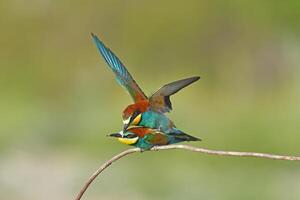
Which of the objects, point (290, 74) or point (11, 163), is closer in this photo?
point (11, 163)

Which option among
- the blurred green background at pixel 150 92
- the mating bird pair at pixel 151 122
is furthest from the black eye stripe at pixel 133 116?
the blurred green background at pixel 150 92

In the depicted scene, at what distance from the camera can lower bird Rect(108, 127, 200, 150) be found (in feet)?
4.62

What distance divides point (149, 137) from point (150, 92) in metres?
3.09

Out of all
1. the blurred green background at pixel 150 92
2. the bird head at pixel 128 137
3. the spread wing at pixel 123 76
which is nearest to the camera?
the bird head at pixel 128 137

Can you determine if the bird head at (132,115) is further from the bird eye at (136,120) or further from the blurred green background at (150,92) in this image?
the blurred green background at (150,92)

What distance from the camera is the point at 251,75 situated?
5477mm

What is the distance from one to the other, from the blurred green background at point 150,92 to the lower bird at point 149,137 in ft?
8.66

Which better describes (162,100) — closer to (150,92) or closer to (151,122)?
(151,122)

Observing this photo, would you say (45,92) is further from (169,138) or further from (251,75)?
(169,138)

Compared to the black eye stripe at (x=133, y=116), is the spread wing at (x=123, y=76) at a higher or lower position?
higher

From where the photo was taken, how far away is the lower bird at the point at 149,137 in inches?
55.4

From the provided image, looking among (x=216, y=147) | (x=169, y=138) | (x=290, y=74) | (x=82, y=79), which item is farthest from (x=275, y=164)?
(x=169, y=138)

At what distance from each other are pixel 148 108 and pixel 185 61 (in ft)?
13.4

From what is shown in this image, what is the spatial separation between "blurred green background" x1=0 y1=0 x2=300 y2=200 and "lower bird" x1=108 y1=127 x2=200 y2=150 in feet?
8.66
